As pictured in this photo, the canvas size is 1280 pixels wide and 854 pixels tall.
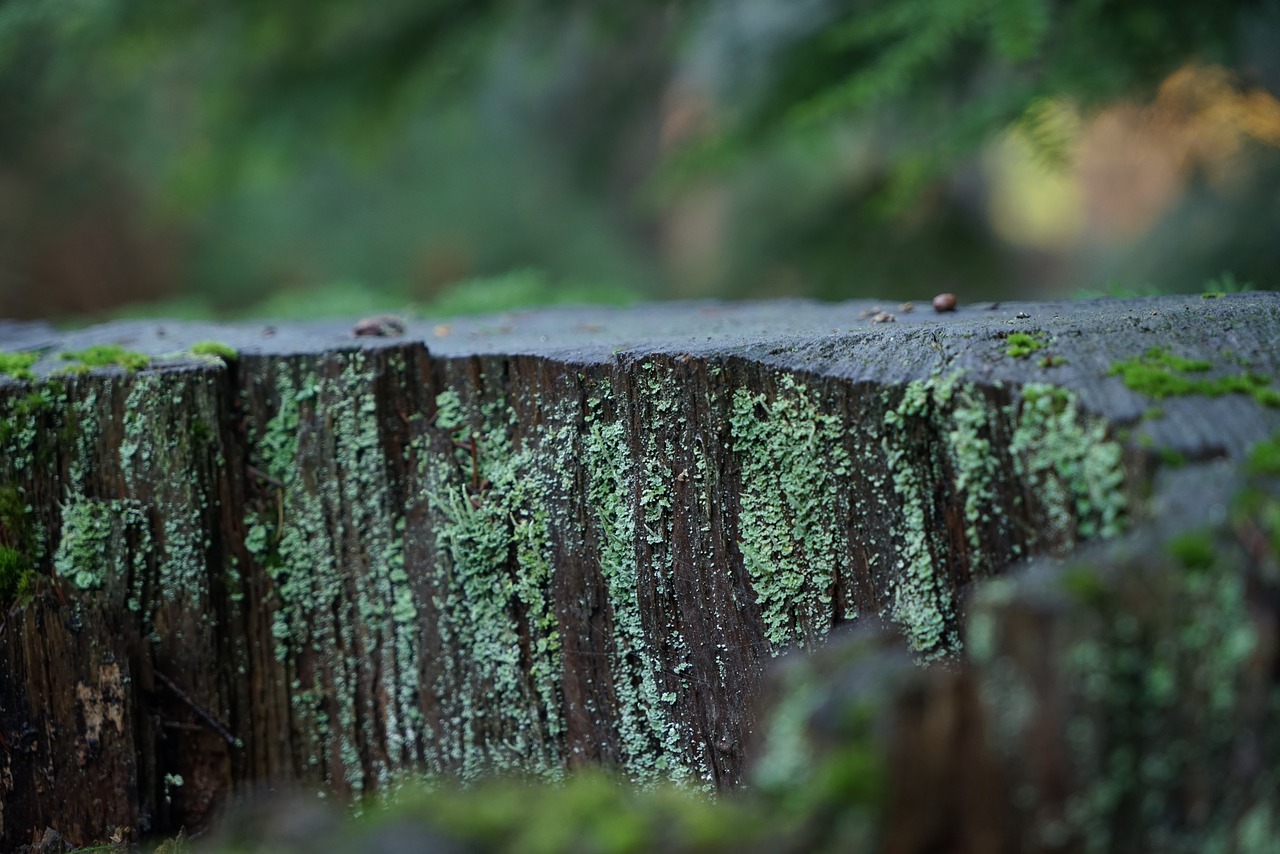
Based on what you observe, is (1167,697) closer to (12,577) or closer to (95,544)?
(95,544)

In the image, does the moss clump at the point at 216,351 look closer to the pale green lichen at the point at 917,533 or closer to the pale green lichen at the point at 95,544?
the pale green lichen at the point at 95,544

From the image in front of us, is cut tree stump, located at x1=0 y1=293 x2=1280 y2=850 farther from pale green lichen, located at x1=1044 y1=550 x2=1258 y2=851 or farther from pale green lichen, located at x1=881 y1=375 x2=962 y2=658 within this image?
pale green lichen, located at x1=1044 y1=550 x2=1258 y2=851

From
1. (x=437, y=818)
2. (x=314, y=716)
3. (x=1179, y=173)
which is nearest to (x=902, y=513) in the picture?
(x=437, y=818)

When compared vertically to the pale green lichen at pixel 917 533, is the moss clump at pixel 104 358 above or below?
above

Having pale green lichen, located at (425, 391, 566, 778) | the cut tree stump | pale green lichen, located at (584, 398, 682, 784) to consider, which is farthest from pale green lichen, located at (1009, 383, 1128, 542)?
pale green lichen, located at (425, 391, 566, 778)

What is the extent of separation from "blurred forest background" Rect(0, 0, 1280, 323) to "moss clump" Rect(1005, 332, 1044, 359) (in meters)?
1.05

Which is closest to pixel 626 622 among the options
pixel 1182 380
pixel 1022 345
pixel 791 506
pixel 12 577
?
pixel 791 506

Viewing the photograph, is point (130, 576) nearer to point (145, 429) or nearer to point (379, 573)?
point (145, 429)

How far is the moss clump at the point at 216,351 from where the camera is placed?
190 centimetres

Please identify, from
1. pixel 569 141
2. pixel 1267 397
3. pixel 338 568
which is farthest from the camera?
pixel 569 141

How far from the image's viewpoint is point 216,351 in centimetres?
191

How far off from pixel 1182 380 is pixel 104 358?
182 centimetres

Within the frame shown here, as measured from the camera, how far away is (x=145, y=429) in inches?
70.3

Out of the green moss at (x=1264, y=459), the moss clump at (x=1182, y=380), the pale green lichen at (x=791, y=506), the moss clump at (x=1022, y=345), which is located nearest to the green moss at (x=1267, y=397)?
the moss clump at (x=1182, y=380)
